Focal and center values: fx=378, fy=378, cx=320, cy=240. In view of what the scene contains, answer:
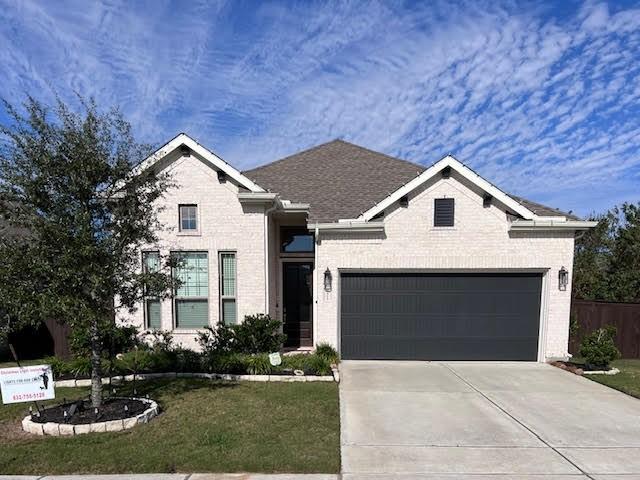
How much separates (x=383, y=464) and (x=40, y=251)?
17.1 feet

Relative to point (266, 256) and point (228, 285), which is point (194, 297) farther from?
point (266, 256)

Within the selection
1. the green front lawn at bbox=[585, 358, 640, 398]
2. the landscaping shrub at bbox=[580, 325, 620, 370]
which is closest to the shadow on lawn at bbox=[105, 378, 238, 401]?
the green front lawn at bbox=[585, 358, 640, 398]

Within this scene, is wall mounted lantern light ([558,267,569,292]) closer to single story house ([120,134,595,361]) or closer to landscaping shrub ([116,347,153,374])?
single story house ([120,134,595,361])

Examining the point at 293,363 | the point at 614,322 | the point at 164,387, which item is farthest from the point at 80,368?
the point at 614,322

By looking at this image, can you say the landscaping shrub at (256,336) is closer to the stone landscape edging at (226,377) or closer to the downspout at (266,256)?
the downspout at (266,256)

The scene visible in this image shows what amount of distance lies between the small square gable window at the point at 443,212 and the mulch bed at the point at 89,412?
761 cm

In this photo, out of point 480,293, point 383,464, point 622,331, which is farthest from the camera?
point 622,331

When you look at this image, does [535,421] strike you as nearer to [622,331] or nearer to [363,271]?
[363,271]

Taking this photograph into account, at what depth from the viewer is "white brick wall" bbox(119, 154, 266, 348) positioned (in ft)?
31.1

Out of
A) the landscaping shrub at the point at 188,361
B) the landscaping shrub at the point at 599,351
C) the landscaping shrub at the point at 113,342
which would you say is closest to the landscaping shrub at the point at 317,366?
the landscaping shrub at the point at 188,361

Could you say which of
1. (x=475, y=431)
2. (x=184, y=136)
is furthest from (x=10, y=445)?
(x=184, y=136)

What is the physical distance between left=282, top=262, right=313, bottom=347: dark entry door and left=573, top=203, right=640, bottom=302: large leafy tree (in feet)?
34.0

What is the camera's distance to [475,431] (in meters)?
5.37

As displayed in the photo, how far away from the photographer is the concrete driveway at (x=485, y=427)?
434 centimetres
